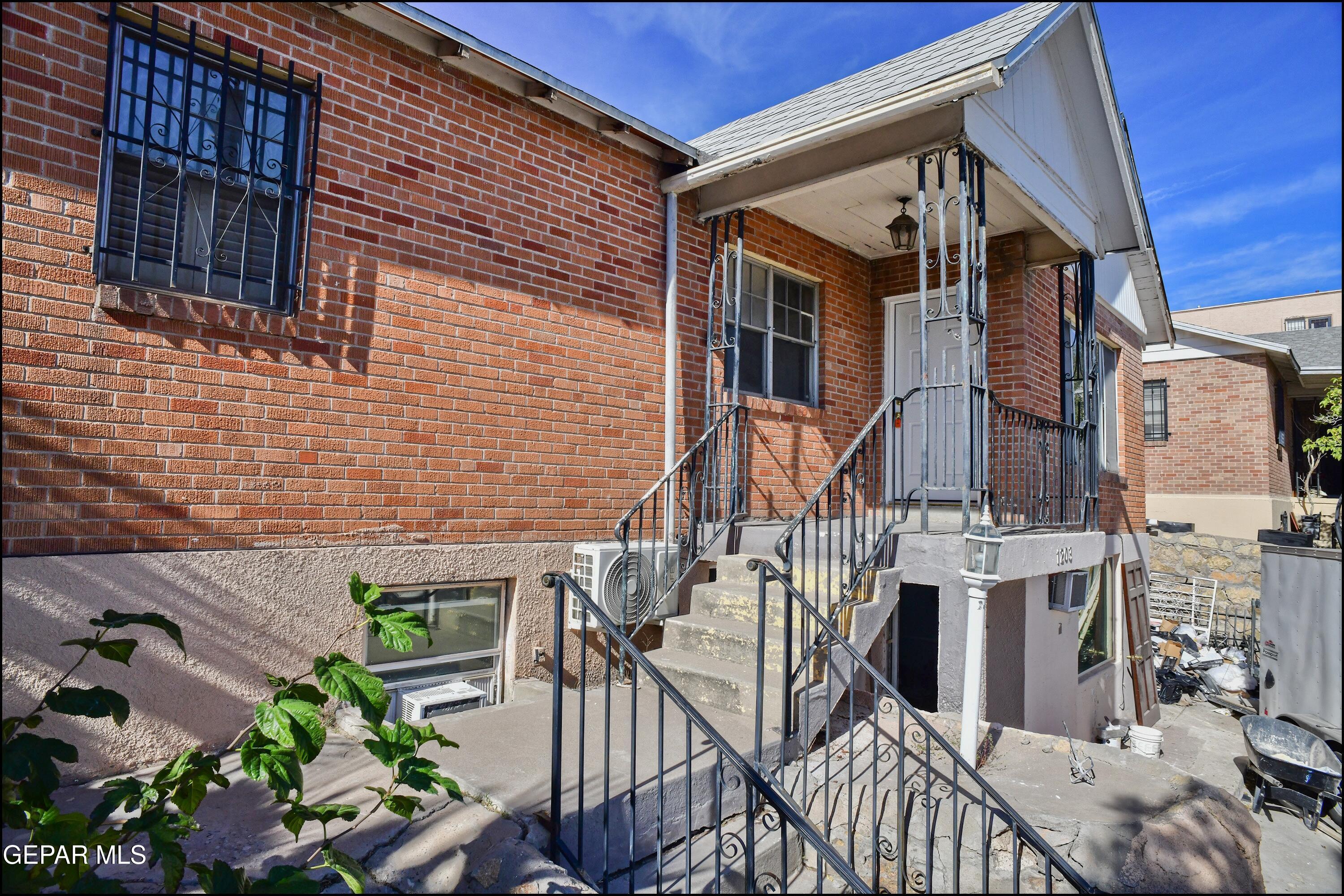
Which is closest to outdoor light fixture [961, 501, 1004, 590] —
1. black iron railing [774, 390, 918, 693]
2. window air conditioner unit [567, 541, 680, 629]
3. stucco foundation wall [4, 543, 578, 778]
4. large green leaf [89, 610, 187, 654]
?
black iron railing [774, 390, 918, 693]

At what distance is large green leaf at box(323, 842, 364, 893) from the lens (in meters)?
2.43

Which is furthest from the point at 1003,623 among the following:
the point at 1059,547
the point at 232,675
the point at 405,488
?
the point at 232,675

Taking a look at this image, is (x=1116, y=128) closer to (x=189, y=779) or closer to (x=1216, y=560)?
(x=189, y=779)

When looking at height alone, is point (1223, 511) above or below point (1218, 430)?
below

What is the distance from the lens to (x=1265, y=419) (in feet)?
50.2

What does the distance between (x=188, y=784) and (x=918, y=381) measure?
7043mm

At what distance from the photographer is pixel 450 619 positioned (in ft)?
16.1

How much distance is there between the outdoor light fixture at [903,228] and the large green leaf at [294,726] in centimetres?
578

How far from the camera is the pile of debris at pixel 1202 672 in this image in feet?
37.0

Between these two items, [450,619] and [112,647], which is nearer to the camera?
[112,647]

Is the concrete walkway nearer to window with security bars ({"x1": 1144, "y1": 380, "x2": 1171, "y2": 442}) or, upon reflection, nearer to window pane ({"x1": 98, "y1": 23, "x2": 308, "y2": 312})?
window pane ({"x1": 98, "y1": 23, "x2": 308, "y2": 312})

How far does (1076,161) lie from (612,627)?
6.69m

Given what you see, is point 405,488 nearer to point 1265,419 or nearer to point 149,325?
point 149,325

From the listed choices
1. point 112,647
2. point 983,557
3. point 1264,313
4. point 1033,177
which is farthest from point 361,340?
point 1264,313
